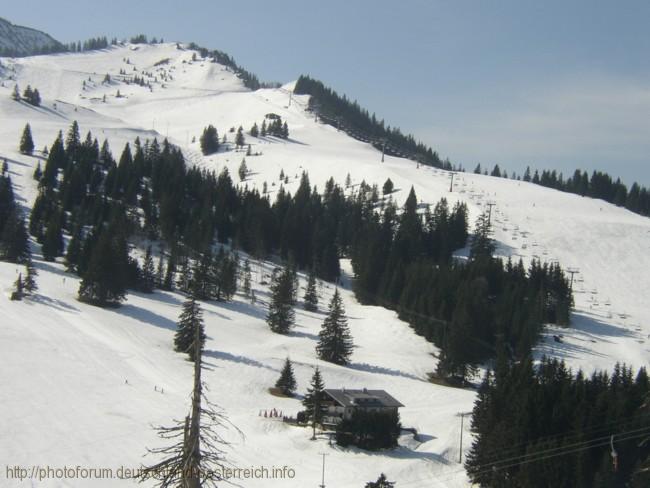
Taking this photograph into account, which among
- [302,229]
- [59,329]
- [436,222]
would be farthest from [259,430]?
[436,222]

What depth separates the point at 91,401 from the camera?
43.2 m

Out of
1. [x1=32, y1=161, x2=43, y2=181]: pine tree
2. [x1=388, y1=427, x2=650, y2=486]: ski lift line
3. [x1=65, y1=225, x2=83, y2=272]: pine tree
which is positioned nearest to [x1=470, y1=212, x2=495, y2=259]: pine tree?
[x1=65, y1=225, x2=83, y2=272]: pine tree

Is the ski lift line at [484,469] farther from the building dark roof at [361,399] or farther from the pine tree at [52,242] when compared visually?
the pine tree at [52,242]

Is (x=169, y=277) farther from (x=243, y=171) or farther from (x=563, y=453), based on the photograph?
(x=243, y=171)

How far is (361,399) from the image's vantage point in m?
47.1

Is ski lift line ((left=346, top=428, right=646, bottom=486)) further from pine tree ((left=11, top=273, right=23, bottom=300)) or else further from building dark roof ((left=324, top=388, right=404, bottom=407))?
pine tree ((left=11, top=273, right=23, bottom=300))

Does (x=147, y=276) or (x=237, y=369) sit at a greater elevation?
(x=147, y=276)

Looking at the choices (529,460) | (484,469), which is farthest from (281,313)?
(529,460)

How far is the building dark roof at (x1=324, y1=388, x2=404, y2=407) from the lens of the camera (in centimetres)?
4653

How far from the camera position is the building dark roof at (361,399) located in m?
46.5

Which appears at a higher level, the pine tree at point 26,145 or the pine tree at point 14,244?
the pine tree at point 26,145

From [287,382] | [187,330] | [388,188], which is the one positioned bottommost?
[287,382]

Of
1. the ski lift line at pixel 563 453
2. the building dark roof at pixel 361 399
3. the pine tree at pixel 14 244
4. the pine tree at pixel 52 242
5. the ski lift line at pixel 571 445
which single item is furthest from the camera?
the pine tree at pixel 52 242

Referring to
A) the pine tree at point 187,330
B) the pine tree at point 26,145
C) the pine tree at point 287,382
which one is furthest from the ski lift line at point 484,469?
the pine tree at point 26,145
